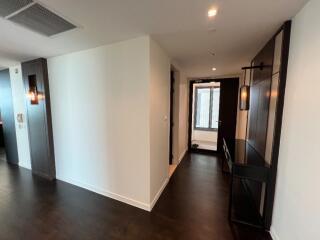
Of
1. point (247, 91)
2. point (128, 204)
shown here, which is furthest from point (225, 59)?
point (128, 204)

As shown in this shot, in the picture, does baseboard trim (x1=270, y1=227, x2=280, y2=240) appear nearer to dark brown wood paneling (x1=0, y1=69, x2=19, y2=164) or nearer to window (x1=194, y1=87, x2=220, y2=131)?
window (x1=194, y1=87, x2=220, y2=131)

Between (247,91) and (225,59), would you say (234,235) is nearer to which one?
(247,91)

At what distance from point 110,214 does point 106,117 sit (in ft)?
4.75

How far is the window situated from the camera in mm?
5855

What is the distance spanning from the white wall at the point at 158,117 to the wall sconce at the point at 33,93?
2381 mm

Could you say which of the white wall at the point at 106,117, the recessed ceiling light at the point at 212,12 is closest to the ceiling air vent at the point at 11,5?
the white wall at the point at 106,117

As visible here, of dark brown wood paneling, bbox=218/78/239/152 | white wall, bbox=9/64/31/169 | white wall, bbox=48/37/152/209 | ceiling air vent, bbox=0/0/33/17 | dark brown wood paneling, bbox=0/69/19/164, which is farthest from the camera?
dark brown wood paneling, bbox=218/78/239/152

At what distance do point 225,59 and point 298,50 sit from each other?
159 centimetres

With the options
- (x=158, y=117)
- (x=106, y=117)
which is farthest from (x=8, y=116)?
(x=158, y=117)

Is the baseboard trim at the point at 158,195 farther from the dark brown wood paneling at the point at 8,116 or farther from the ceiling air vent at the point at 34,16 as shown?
the dark brown wood paneling at the point at 8,116

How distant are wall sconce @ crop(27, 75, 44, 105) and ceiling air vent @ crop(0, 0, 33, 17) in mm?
1839

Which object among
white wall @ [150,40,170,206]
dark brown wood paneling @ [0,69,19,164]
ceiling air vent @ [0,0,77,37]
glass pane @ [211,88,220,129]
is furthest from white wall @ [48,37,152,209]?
glass pane @ [211,88,220,129]

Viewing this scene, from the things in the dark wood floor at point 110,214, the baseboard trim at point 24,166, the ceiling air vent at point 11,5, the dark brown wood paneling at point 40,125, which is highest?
the ceiling air vent at point 11,5

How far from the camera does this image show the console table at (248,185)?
1.88 m
